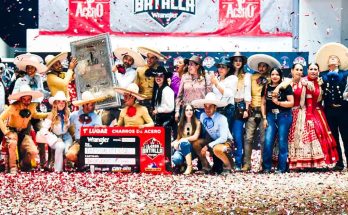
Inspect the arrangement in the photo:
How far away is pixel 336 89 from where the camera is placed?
14.1 meters

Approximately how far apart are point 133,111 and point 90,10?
9.77 m

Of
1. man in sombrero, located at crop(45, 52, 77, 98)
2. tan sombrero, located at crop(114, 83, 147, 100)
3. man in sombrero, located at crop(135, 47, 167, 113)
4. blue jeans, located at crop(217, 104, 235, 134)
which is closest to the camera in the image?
tan sombrero, located at crop(114, 83, 147, 100)

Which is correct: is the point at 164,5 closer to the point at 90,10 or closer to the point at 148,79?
the point at 90,10

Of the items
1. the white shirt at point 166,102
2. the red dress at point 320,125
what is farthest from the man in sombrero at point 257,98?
the white shirt at point 166,102

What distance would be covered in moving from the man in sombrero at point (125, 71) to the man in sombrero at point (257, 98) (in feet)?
5.97

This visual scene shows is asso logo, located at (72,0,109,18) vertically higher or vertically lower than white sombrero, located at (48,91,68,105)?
higher

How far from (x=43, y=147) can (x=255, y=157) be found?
432 centimetres

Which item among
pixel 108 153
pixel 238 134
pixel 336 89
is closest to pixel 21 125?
pixel 108 153

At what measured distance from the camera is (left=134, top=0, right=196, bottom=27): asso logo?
76.9ft

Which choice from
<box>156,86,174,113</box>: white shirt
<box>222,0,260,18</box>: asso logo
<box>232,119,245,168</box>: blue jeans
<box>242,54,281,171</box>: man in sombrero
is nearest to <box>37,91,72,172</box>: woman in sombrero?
<box>156,86,174,113</box>: white shirt

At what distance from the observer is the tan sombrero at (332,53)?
46.5ft

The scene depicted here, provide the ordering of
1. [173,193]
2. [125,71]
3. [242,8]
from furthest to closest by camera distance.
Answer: [242,8] → [125,71] → [173,193]

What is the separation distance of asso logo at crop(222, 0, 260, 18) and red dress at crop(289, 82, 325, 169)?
9.32 m

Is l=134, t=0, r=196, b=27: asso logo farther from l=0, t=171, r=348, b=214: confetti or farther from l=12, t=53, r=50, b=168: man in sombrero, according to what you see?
l=0, t=171, r=348, b=214: confetti
